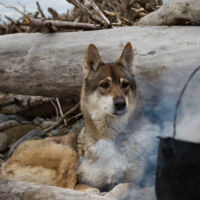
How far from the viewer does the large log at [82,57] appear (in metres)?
2.45

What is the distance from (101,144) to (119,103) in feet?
1.76

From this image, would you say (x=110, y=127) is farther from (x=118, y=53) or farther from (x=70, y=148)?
(x=118, y=53)

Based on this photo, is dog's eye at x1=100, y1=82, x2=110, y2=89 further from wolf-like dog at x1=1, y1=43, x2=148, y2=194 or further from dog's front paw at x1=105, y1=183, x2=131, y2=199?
dog's front paw at x1=105, y1=183, x2=131, y2=199

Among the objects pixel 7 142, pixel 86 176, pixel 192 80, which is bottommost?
pixel 7 142

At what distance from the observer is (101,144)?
245 cm

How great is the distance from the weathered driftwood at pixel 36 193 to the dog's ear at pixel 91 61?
1210 millimetres

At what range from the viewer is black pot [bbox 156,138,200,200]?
4.03 ft

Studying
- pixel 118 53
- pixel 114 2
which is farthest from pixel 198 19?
pixel 114 2

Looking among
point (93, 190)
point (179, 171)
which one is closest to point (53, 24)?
point (93, 190)

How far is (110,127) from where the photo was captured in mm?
2381

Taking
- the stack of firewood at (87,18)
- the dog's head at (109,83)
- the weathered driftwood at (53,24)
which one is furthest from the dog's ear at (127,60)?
the weathered driftwood at (53,24)

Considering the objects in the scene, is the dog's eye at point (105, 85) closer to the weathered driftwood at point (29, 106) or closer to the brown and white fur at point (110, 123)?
the brown and white fur at point (110, 123)

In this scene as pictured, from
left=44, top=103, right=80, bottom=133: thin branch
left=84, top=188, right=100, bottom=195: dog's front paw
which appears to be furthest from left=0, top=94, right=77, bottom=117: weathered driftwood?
left=84, top=188, right=100, bottom=195: dog's front paw

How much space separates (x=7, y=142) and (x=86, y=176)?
2.15 m
